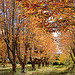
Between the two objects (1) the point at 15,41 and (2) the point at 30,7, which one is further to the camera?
(1) the point at 15,41


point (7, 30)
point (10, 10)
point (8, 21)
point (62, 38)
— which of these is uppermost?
point (10, 10)

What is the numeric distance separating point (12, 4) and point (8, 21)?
1.84 metres

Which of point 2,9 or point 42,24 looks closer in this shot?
point 42,24

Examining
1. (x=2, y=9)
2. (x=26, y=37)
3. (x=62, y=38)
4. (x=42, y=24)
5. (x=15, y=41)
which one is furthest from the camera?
(x=62, y=38)

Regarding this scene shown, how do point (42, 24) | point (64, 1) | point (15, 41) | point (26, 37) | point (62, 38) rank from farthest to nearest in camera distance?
1. point (62, 38)
2. point (26, 37)
3. point (15, 41)
4. point (42, 24)
5. point (64, 1)

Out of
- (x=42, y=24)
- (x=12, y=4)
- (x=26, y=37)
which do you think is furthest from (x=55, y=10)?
(x=26, y=37)

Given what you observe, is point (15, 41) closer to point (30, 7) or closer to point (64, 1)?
point (30, 7)

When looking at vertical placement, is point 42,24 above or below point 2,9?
below

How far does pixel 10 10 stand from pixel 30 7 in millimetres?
6023

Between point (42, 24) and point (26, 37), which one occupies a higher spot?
point (42, 24)

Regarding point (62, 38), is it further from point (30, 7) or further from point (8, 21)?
point (30, 7)

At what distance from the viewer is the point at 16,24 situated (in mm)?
14141

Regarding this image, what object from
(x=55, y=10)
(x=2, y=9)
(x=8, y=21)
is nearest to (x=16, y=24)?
(x=8, y=21)

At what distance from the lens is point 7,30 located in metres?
13.0
